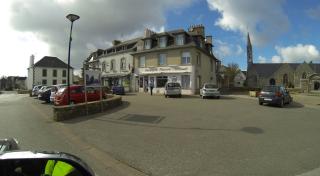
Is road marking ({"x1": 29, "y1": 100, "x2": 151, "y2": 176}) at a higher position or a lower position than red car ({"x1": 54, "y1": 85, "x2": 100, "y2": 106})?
lower

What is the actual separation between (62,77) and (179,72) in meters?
51.3

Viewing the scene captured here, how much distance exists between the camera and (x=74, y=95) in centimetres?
1856

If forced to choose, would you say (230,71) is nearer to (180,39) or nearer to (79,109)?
(180,39)

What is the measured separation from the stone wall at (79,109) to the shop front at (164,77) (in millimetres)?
19030

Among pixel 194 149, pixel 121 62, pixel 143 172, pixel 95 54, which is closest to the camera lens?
pixel 143 172

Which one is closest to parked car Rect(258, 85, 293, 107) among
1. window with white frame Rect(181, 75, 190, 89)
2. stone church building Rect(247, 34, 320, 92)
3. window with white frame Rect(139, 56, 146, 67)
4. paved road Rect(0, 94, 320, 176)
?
paved road Rect(0, 94, 320, 176)

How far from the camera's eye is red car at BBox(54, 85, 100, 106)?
A: 695 inches

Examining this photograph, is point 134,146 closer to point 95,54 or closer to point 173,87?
point 173,87

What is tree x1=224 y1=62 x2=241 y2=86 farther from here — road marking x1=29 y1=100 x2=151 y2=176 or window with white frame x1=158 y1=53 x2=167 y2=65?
road marking x1=29 y1=100 x2=151 y2=176

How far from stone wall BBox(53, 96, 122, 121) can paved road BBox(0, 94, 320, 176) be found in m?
0.58

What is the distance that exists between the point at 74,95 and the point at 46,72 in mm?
61770

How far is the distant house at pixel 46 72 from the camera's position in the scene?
73.8 m

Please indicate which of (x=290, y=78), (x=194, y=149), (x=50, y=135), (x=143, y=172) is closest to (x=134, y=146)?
(x=194, y=149)

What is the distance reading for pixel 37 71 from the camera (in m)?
73.8
